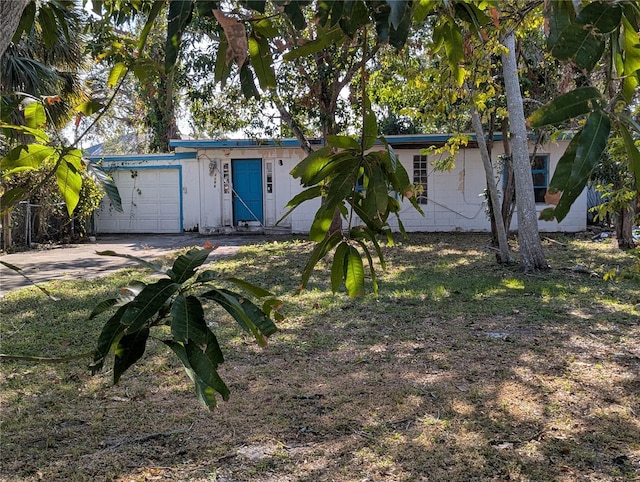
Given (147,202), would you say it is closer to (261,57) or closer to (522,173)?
(522,173)

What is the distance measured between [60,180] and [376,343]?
391cm

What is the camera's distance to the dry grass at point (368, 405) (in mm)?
2963

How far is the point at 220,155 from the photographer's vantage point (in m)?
16.8

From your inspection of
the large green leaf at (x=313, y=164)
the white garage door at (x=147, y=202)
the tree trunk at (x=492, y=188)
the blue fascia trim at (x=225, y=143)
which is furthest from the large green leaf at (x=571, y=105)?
the white garage door at (x=147, y=202)

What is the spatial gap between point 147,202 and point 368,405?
50.1 feet

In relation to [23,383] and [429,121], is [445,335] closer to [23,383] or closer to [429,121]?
[429,121]

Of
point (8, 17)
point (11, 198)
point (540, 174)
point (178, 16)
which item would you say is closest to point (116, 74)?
point (11, 198)

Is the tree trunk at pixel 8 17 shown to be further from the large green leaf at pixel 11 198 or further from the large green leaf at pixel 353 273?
the large green leaf at pixel 353 273

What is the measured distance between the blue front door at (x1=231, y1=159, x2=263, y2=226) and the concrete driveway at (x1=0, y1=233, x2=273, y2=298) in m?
1.12

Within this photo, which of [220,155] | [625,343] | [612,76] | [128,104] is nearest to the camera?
[612,76]

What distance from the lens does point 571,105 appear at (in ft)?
3.51

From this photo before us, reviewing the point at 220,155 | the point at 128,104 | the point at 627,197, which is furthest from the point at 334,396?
the point at 128,104

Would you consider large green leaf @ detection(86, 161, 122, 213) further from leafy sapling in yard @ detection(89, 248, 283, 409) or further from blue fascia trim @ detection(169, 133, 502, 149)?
blue fascia trim @ detection(169, 133, 502, 149)

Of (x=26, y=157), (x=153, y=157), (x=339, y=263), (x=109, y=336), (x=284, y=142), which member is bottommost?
(x=109, y=336)
